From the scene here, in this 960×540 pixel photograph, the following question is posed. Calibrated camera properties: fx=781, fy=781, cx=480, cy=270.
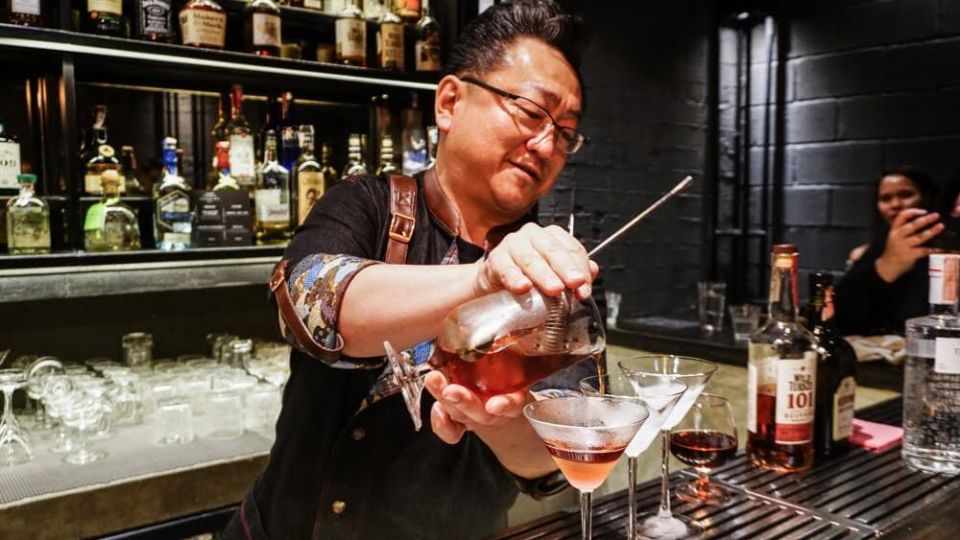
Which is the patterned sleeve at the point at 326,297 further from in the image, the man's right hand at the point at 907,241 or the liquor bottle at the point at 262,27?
the man's right hand at the point at 907,241

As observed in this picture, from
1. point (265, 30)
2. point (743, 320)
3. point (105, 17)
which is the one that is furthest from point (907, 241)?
point (105, 17)

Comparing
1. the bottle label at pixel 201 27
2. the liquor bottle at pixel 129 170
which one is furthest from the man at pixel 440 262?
the liquor bottle at pixel 129 170

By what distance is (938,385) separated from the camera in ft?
4.45

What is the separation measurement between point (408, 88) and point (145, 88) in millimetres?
812

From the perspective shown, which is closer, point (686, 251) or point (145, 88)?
point (145, 88)

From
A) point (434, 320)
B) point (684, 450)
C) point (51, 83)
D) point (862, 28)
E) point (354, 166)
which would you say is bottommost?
point (684, 450)

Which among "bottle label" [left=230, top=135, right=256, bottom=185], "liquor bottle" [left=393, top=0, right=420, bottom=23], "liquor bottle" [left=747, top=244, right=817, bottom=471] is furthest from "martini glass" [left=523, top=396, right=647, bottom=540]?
"liquor bottle" [left=393, top=0, right=420, bottom=23]

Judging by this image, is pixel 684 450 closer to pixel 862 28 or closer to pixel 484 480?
pixel 484 480

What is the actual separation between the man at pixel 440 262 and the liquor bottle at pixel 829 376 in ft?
1.64

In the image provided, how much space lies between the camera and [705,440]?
4.00ft

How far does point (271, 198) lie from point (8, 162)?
0.69m

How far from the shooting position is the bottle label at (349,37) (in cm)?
246

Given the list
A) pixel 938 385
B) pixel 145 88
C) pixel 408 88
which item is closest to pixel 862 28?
pixel 408 88

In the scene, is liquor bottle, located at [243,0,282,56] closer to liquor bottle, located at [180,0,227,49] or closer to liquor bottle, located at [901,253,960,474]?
liquor bottle, located at [180,0,227,49]
